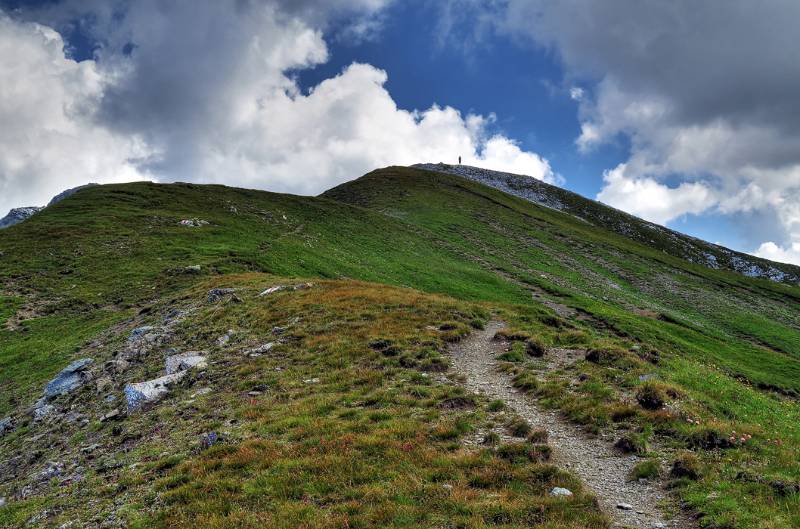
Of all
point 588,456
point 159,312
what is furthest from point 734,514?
point 159,312

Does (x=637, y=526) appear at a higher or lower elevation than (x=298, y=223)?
lower

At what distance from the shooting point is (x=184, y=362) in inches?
842

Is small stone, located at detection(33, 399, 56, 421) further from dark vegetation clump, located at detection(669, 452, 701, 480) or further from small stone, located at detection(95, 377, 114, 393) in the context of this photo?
dark vegetation clump, located at detection(669, 452, 701, 480)

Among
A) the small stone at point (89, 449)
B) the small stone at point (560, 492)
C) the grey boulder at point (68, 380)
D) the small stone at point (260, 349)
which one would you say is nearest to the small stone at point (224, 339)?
the small stone at point (260, 349)

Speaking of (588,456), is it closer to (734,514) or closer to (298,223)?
(734,514)

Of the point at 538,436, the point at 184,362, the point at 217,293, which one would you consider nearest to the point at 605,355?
the point at 538,436

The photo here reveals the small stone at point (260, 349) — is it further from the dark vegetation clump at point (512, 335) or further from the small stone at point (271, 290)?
the dark vegetation clump at point (512, 335)

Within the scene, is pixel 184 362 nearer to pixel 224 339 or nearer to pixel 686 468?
pixel 224 339

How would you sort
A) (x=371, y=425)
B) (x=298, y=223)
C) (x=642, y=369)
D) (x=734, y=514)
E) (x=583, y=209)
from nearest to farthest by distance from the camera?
(x=734, y=514), (x=371, y=425), (x=642, y=369), (x=298, y=223), (x=583, y=209)

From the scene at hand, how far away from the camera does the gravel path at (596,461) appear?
9.91 meters

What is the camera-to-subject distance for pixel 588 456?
12.6 meters

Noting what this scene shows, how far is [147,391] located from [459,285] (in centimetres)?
3884

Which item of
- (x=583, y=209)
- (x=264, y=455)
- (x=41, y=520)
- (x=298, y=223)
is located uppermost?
(x=583, y=209)

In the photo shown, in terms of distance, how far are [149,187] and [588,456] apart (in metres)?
82.8
